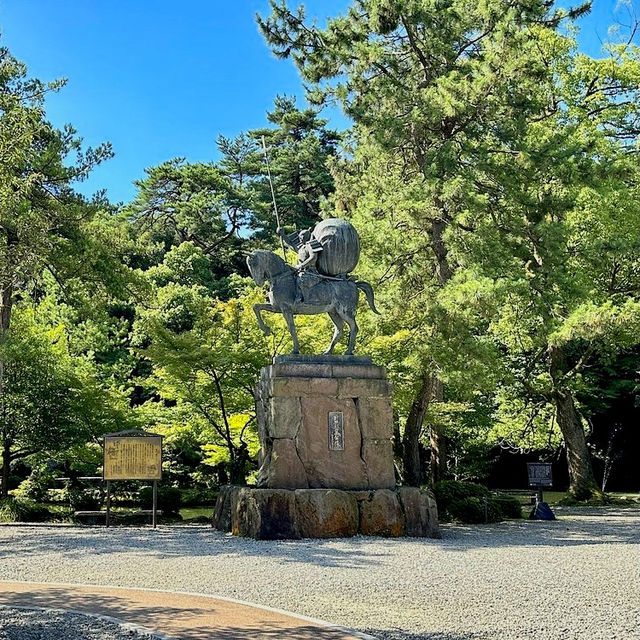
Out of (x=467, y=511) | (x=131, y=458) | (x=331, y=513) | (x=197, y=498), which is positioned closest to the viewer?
(x=331, y=513)

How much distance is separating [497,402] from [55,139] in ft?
49.0

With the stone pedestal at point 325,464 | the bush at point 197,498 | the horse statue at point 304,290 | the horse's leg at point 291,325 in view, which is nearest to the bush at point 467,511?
the stone pedestal at point 325,464

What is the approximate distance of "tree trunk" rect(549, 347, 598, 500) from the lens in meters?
21.2

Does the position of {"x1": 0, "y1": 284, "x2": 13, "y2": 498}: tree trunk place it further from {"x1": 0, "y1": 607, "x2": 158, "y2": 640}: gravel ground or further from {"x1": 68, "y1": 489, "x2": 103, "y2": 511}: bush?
{"x1": 0, "y1": 607, "x2": 158, "y2": 640}: gravel ground

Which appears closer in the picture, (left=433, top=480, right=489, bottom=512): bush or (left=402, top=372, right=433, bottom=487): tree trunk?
(left=433, top=480, right=489, bottom=512): bush

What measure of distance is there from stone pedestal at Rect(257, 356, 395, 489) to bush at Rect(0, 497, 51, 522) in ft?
20.2

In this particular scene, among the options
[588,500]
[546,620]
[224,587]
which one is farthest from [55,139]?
[588,500]

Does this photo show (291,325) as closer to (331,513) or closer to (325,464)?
(325,464)

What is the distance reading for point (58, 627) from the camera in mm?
5434

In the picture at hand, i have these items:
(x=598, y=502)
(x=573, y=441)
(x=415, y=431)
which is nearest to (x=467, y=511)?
(x=415, y=431)

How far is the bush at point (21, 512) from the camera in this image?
15367mm

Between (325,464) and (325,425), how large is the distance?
0.62 meters

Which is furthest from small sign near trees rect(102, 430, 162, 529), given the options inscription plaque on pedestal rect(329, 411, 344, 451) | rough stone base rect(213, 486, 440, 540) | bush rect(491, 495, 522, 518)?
bush rect(491, 495, 522, 518)

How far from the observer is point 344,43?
1788 centimetres
